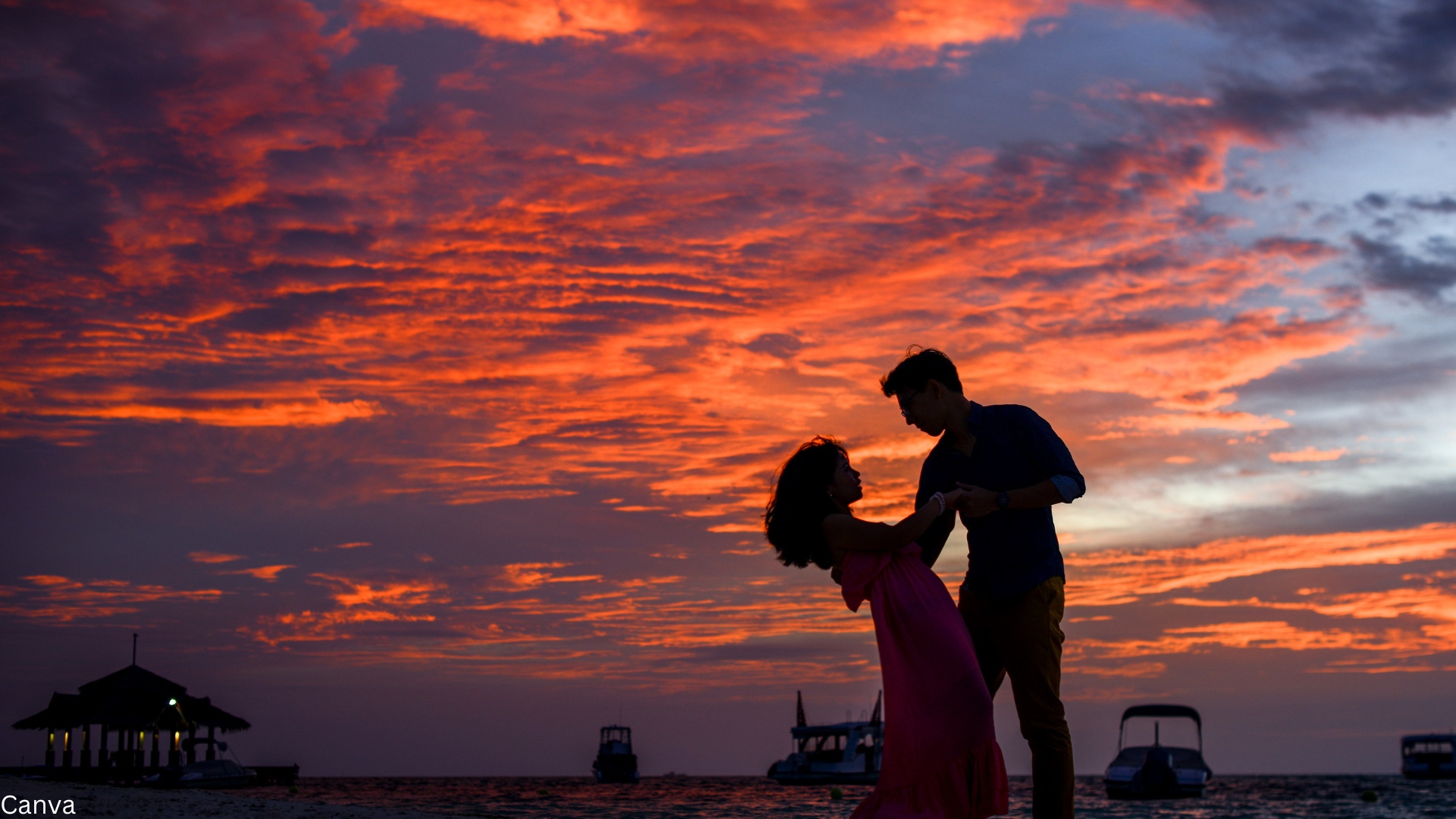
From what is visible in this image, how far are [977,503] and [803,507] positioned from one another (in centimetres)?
69

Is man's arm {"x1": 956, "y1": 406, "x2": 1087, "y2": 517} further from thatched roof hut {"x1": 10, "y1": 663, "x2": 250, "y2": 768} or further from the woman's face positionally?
thatched roof hut {"x1": 10, "y1": 663, "x2": 250, "y2": 768}

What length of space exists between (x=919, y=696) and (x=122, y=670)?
54.7m

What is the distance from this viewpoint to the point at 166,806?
905 cm

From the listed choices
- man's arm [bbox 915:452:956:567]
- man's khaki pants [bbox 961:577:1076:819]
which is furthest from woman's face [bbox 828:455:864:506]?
man's khaki pants [bbox 961:577:1076:819]

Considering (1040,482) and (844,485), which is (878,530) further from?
(1040,482)

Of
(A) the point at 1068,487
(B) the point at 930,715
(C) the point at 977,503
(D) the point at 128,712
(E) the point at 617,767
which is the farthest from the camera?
(E) the point at 617,767

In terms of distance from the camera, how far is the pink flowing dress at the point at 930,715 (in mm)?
4391

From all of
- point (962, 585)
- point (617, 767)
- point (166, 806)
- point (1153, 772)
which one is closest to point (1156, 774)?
point (1153, 772)

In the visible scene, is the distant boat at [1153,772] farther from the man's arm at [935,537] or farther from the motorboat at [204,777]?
the man's arm at [935,537]

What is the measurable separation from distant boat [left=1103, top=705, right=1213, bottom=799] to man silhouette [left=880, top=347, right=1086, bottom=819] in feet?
167

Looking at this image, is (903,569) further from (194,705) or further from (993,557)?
(194,705)

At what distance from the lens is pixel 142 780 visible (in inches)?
2120

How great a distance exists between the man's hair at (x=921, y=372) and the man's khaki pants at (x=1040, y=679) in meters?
0.94

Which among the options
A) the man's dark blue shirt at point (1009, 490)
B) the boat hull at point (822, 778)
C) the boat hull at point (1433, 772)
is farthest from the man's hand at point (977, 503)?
the boat hull at point (1433, 772)
